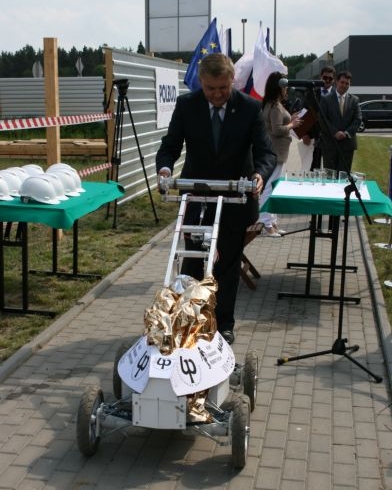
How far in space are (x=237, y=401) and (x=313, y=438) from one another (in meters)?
0.68

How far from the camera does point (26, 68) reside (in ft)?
238

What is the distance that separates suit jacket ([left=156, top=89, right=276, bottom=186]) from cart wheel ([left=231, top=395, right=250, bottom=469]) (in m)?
1.83

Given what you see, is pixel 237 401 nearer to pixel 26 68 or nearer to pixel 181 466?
pixel 181 466

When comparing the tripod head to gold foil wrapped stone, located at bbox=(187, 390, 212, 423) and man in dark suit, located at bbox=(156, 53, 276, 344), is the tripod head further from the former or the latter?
gold foil wrapped stone, located at bbox=(187, 390, 212, 423)

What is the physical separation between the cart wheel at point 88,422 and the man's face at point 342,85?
316 inches

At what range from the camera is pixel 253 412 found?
4.70 metres

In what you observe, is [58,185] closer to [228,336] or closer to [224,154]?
[224,154]

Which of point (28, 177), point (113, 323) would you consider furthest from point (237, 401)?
point (28, 177)

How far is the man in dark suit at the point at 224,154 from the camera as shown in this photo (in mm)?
5133

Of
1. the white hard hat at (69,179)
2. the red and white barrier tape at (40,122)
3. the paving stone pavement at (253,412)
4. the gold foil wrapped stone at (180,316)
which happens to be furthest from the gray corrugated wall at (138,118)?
the gold foil wrapped stone at (180,316)

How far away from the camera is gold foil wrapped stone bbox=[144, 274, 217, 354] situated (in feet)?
12.8

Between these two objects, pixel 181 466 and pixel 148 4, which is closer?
pixel 181 466

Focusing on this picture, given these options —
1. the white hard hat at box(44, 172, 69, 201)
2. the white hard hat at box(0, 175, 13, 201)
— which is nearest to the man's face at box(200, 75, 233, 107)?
the white hard hat at box(44, 172, 69, 201)

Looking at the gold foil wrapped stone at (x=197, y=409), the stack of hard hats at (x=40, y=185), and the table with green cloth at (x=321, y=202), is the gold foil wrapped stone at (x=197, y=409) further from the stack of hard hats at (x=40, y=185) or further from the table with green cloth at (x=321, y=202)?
the table with green cloth at (x=321, y=202)
